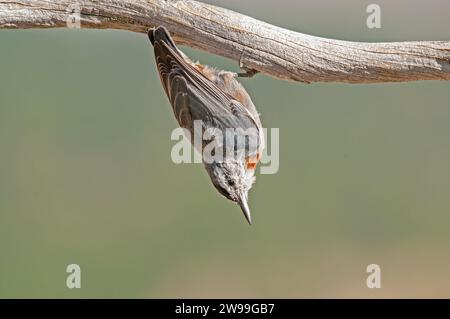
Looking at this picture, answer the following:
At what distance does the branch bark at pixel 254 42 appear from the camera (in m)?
3.76

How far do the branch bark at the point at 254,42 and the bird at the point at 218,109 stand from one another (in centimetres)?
26

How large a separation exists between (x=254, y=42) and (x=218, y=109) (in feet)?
1.64

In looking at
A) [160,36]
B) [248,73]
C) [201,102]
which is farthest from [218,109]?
[160,36]

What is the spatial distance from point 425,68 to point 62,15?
6.37ft

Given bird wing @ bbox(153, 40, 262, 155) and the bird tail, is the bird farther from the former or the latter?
the bird tail

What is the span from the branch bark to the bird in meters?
0.26

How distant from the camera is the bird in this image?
4027mm

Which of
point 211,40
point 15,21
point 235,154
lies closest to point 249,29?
point 211,40

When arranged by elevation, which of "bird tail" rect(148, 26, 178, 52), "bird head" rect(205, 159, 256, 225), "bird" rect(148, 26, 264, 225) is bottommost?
"bird head" rect(205, 159, 256, 225)

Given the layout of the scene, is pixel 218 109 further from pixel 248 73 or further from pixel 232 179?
pixel 232 179

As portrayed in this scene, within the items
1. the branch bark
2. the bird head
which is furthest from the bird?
the branch bark

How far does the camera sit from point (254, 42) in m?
3.76

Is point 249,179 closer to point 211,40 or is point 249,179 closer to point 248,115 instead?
point 248,115

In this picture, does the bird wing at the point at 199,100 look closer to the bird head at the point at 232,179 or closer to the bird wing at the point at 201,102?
the bird wing at the point at 201,102
